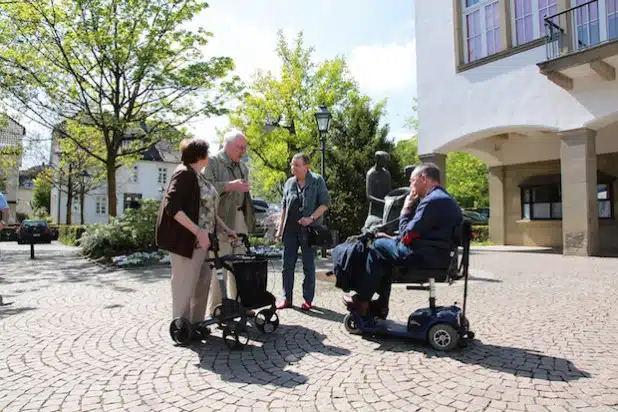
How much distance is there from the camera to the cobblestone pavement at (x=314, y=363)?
8.96ft

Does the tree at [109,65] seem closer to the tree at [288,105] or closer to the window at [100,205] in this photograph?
the tree at [288,105]

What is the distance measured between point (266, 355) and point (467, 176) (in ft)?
98.5

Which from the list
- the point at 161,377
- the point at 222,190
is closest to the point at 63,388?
the point at 161,377

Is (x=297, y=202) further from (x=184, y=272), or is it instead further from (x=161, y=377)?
(x=161, y=377)

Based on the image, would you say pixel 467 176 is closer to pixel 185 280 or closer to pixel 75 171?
pixel 75 171

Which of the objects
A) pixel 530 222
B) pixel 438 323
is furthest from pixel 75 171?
pixel 438 323

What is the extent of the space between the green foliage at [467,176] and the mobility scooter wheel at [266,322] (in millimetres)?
28658

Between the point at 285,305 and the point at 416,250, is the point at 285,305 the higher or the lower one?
the lower one

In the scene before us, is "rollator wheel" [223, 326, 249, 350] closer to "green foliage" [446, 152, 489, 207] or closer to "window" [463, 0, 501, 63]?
"window" [463, 0, 501, 63]

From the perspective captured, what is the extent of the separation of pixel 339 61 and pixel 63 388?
24408mm

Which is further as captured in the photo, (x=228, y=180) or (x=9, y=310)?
(x=9, y=310)

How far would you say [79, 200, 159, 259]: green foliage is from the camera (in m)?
12.3

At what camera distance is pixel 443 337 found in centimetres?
366

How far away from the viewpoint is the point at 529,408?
8.36 ft
